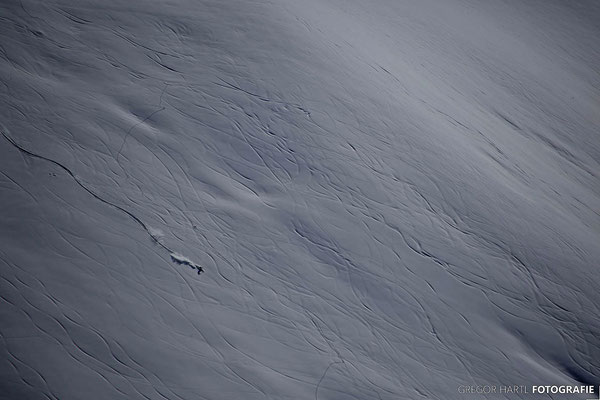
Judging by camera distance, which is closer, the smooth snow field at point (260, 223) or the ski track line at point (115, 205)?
the smooth snow field at point (260, 223)

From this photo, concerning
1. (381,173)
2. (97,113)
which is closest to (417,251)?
(381,173)

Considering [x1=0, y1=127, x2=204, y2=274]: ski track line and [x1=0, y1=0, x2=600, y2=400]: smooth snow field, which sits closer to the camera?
[x1=0, y1=0, x2=600, y2=400]: smooth snow field

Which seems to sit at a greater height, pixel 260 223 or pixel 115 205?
pixel 260 223

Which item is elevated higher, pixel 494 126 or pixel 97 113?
pixel 494 126

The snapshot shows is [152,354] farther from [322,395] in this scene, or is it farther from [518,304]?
[518,304]

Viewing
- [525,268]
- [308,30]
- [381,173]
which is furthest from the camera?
[308,30]

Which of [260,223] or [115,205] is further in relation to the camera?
[260,223]

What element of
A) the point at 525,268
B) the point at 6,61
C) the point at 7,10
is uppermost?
the point at 525,268

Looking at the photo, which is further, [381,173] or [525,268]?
[381,173]
